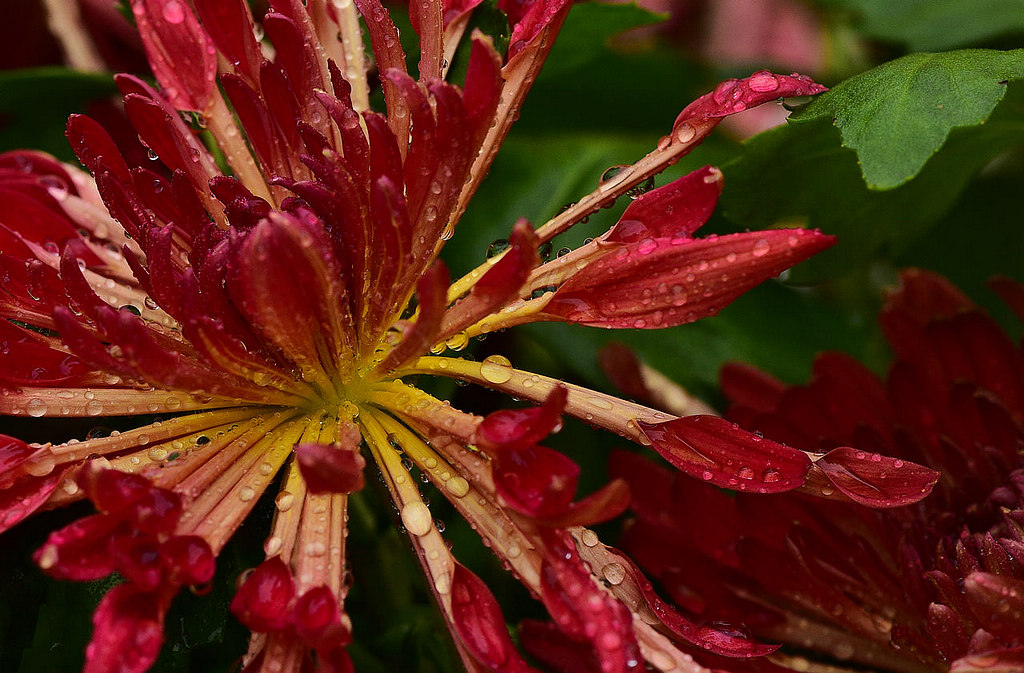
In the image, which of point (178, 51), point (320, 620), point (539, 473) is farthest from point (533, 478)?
point (178, 51)

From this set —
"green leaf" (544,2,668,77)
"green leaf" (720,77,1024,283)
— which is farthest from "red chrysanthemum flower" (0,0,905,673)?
"green leaf" (544,2,668,77)

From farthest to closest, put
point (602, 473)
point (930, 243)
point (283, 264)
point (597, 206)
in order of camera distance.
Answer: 1. point (930, 243)
2. point (602, 473)
3. point (597, 206)
4. point (283, 264)

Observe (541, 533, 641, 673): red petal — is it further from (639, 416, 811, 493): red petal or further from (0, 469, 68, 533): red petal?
(0, 469, 68, 533): red petal

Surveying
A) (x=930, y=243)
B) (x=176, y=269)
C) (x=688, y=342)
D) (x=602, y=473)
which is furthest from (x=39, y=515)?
(x=930, y=243)

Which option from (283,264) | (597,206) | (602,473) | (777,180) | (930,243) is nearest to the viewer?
(283,264)

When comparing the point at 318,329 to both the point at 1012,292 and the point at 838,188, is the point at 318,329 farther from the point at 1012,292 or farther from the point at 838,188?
the point at 1012,292

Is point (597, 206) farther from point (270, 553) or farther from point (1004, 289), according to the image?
point (1004, 289)
